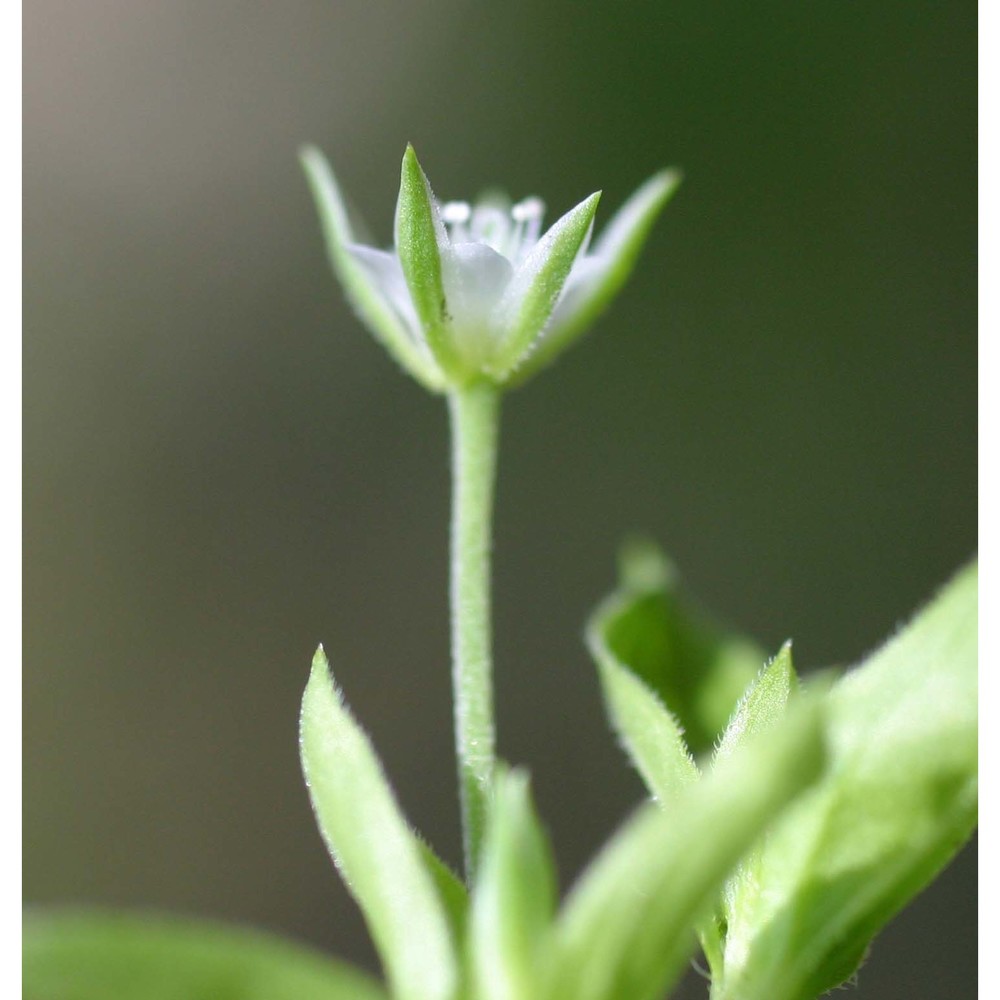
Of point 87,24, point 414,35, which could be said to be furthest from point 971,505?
point 87,24

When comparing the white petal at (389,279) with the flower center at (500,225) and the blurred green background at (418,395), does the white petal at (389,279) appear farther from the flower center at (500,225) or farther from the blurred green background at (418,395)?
the blurred green background at (418,395)

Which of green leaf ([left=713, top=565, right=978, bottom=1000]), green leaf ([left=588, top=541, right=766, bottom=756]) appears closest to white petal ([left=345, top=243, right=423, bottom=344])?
green leaf ([left=588, top=541, right=766, bottom=756])

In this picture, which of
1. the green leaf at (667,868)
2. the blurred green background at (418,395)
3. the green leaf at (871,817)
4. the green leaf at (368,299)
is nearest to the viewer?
the green leaf at (667,868)

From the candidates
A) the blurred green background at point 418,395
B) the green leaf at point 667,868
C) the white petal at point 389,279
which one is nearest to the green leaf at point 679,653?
the white petal at point 389,279

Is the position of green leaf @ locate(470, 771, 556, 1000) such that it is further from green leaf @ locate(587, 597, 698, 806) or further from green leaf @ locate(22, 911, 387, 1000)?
green leaf @ locate(587, 597, 698, 806)

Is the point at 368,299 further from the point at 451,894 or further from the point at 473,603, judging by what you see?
the point at 451,894

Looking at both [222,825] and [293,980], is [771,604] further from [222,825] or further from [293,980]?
[293,980]

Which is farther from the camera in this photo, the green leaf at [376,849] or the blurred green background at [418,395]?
the blurred green background at [418,395]
